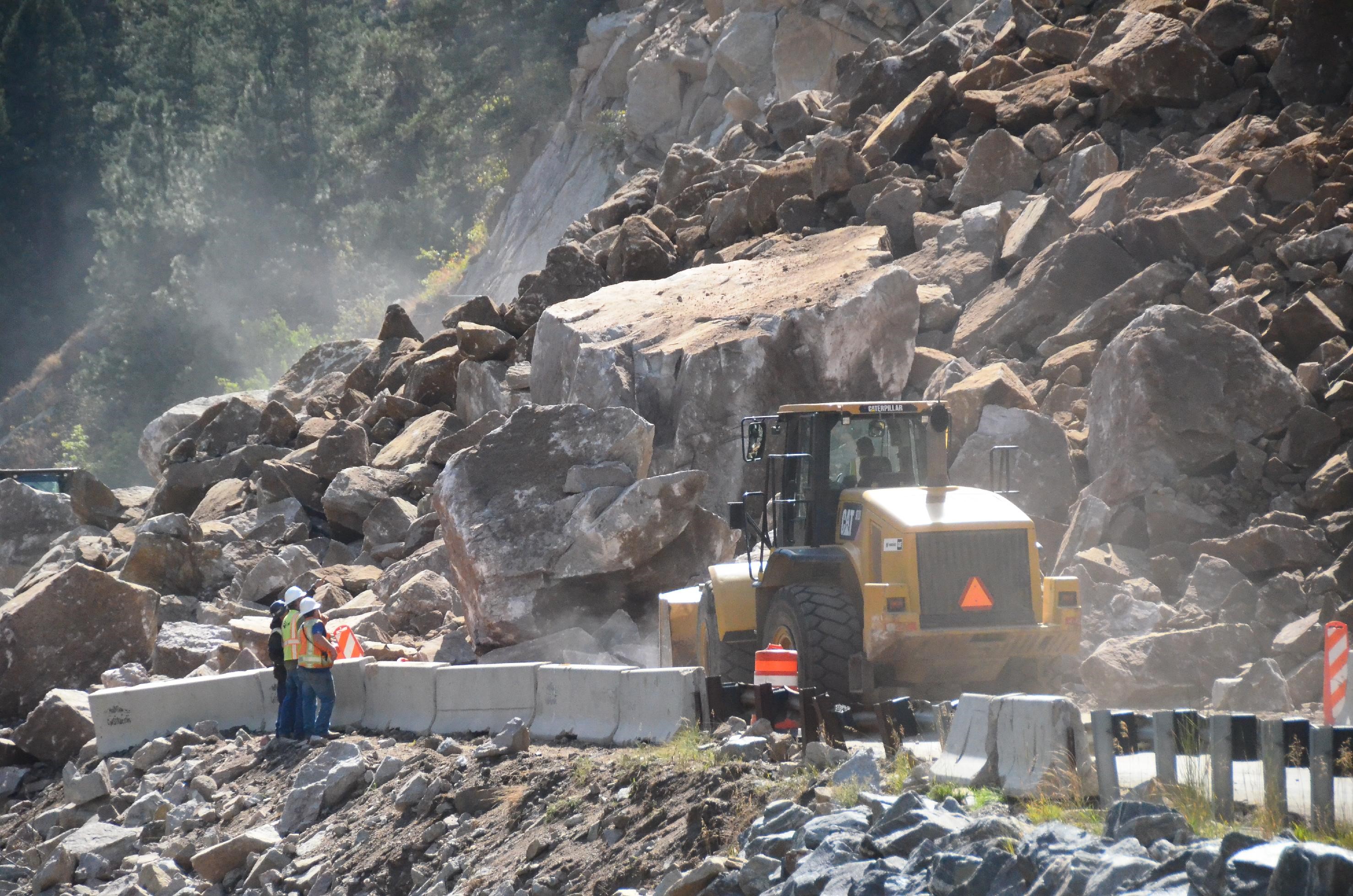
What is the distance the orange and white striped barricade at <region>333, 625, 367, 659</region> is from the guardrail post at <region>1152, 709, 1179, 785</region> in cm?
842

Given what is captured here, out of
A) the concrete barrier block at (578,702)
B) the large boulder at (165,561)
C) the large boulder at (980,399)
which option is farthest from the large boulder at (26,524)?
the large boulder at (980,399)

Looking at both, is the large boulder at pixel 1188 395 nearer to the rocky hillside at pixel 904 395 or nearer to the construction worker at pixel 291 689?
the rocky hillside at pixel 904 395

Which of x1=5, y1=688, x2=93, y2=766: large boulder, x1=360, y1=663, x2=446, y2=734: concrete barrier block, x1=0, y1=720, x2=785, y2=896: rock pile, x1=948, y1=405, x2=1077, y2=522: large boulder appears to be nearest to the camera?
x1=0, y1=720, x2=785, y2=896: rock pile

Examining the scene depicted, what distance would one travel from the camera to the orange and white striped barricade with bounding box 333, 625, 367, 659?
12.4 m

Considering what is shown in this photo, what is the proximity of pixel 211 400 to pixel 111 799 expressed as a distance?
18484 mm

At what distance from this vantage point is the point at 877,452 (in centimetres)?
971

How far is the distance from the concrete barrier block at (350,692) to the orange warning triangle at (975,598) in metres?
5.59

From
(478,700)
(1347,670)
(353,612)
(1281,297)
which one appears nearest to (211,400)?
(353,612)

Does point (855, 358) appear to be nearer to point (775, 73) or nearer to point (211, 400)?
point (211, 400)

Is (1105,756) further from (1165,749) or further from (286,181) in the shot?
(286,181)

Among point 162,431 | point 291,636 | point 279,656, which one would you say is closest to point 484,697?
point 291,636

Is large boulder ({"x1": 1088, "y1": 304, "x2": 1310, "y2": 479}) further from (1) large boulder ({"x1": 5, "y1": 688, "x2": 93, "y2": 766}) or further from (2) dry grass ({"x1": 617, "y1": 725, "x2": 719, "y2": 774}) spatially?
(1) large boulder ({"x1": 5, "y1": 688, "x2": 93, "y2": 766})

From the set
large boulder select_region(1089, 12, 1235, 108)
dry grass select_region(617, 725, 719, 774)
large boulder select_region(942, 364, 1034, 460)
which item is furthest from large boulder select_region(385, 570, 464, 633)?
large boulder select_region(1089, 12, 1235, 108)

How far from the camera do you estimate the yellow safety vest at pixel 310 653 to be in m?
10.8
